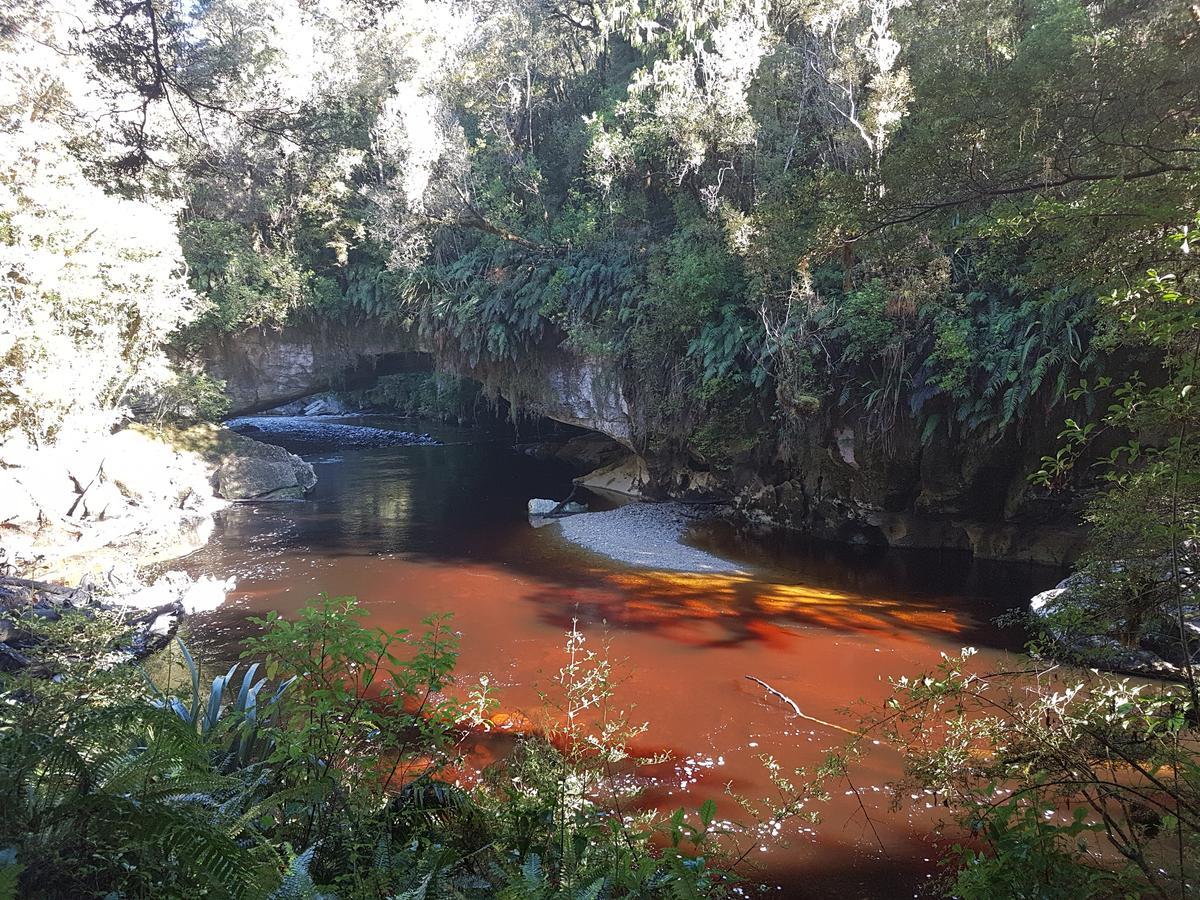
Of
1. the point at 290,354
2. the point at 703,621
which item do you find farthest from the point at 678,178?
the point at 290,354

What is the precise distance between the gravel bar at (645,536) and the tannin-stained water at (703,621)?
15.1 inches

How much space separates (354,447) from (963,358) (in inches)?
687

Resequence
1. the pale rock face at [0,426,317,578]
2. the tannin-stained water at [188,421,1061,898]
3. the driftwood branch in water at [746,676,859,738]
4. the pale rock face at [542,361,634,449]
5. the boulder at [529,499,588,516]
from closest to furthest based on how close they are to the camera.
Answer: the tannin-stained water at [188,421,1061,898] → the driftwood branch in water at [746,676,859,738] → the pale rock face at [0,426,317,578] → the boulder at [529,499,588,516] → the pale rock face at [542,361,634,449]

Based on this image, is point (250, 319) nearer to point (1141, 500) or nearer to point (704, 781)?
point (704, 781)

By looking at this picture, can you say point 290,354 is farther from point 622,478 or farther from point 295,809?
point 295,809

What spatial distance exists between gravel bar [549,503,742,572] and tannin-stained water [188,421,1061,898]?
38cm

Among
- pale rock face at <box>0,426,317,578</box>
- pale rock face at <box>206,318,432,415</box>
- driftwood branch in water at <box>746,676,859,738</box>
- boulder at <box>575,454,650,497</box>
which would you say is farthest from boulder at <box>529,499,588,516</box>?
pale rock face at <box>206,318,432,415</box>

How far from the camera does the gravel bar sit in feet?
38.5

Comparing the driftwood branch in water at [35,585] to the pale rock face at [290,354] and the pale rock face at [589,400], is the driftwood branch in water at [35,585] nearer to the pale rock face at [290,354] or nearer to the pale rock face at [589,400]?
the pale rock face at [589,400]

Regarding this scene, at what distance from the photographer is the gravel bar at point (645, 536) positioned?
38.5ft

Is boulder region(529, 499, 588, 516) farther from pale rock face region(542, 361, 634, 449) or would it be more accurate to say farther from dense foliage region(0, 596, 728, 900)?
dense foliage region(0, 596, 728, 900)

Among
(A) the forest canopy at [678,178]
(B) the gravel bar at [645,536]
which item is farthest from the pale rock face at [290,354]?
(B) the gravel bar at [645,536]

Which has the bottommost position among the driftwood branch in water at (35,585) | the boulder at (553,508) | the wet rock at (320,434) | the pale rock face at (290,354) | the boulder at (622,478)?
the driftwood branch in water at (35,585)

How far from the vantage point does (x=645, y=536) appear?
13219 millimetres
